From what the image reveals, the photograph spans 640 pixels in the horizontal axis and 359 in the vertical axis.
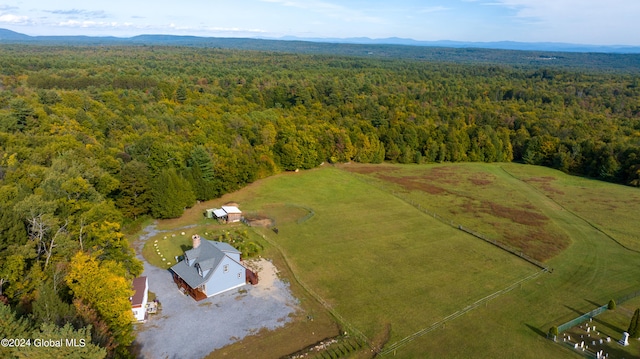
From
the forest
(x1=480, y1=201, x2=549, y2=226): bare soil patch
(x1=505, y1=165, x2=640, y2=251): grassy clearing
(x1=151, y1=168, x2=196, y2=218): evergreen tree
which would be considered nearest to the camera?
the forest

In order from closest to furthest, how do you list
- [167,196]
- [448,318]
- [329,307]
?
1. [448,318]
2. [329,307]
3. [167,196]

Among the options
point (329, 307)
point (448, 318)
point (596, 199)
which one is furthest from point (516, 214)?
point (329, 307)

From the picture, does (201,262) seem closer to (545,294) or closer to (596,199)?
(545,294)

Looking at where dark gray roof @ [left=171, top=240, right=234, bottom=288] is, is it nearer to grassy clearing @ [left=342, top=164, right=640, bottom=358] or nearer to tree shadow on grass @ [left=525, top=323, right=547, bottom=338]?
grassy clearing @ [left=342, top=164, right=640, bottom=358]

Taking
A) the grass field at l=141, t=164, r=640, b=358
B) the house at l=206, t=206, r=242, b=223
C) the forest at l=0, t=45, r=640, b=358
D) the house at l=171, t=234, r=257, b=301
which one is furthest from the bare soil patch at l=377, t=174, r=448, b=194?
the house at l=171, t=234, r=257, b=301

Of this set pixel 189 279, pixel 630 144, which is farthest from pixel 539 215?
pixel 189 279

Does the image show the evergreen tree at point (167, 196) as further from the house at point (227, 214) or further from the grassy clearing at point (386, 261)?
the grassy clearing at point (386, 261)
